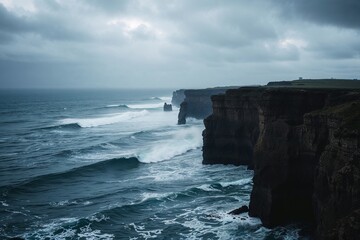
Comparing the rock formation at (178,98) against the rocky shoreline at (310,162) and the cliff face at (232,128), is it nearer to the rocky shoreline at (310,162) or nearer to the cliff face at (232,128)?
the cliff face at (232,128)

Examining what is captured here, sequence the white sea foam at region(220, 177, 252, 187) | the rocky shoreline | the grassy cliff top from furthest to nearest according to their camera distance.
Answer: the grassy cliff top, the white sea foam at region(220, 177, 252, 187), the rocky shoreline

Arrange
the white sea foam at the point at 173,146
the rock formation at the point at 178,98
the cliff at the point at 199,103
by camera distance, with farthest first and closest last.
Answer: the rock formation at the point at 178,98 → the cliff at the point at 199,103 → the white sea foam at the point at 173,146

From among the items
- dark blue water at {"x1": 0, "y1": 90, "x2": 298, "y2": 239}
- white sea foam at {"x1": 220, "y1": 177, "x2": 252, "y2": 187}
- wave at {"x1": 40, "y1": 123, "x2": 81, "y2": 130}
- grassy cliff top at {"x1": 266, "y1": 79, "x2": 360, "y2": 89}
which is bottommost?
dark blue water at {"x1": 0, "y1": 90, "x2": 298, "y2": 239}

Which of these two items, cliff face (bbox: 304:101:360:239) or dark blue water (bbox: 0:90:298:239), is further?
dark blue water (bbox: 0:90:298:239)

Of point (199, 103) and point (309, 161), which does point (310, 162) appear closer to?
point (309, 161)

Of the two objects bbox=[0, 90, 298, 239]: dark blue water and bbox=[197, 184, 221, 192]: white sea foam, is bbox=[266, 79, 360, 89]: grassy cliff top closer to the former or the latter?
bbox=[0, 90, 298, 239]: dark blue water

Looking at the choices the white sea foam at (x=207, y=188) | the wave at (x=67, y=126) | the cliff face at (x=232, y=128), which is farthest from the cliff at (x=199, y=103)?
the white sea foam at (x=207, y=188)

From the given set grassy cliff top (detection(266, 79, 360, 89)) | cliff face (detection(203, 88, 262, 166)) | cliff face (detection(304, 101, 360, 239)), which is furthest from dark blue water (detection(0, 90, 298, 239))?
grassy cliff top (detection(266, 79, 360, 89))
